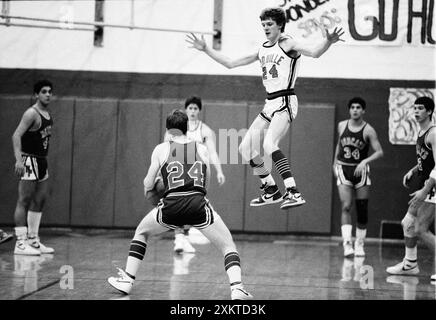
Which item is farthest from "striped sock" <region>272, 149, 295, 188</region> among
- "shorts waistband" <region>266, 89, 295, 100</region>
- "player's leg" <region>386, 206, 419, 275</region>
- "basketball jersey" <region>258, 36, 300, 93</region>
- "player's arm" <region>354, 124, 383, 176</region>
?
"player's arm" <region>354, 124, 383, 176</region>

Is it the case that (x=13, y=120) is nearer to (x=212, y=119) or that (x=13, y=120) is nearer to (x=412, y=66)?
(x=212, y=119)

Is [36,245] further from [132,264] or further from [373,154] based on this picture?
[373,154]

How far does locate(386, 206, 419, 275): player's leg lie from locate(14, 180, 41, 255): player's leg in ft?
14.0

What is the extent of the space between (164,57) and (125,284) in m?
6.08

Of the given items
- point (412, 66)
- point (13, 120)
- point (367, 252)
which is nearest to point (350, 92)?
point (412, 66)

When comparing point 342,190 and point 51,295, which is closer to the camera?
point 51,295

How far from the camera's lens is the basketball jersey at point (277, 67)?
6965mm

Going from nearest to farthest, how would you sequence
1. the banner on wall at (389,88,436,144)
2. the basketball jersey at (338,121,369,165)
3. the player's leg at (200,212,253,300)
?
the player's leg at (200,212,253,300) < the basketball jersey at (338,121,369,165) < the banner on wall at (389,88,436,144)

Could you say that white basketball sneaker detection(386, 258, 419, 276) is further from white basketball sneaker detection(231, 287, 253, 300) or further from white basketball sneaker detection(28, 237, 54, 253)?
white basketball sneaker detection(28, 237, 54, 253)

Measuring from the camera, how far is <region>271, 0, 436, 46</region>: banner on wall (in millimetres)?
10945

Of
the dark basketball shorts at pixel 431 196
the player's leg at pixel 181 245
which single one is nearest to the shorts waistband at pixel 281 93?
the dark basketball shorts at pixel 431 196

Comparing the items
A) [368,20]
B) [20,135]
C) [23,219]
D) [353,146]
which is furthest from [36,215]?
[368,20]

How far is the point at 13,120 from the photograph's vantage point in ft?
41.6

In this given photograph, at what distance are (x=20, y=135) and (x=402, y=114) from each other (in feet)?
19.3
